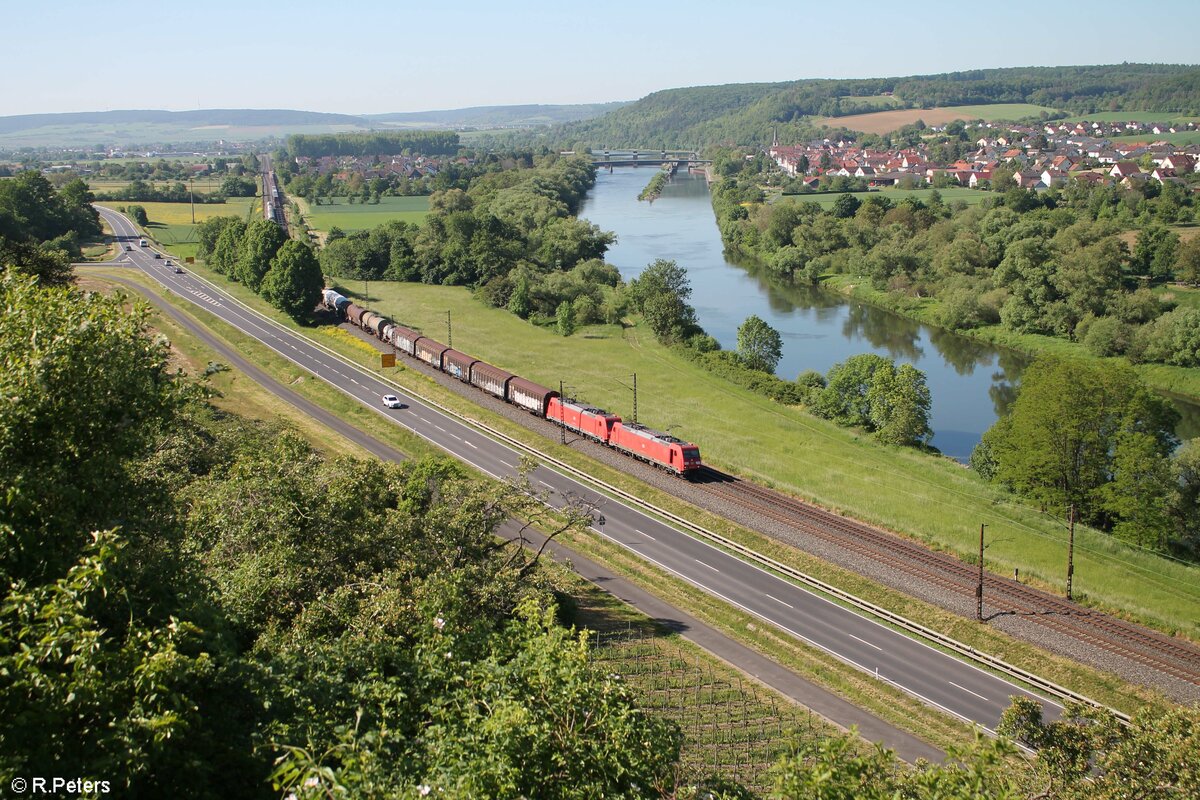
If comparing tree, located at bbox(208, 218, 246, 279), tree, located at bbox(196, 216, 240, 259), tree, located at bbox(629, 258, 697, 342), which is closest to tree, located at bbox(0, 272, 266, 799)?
tree, located at bbox(629, 258, 697, 342)

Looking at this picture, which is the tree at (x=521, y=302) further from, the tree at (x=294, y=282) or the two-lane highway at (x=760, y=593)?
the two-lane highway at (x=760, y=593)

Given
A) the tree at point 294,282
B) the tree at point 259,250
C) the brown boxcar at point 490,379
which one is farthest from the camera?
the tree at point 259,250

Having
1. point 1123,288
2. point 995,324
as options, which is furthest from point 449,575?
point 1123,288

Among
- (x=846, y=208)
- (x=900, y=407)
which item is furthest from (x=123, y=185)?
(x=900, y=407)

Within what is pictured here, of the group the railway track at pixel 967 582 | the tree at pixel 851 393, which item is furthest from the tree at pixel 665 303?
the railway track at pixel 967 582

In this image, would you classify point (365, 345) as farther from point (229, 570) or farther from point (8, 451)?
point (8, 451)

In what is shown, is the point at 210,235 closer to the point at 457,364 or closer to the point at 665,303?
the point at 457,364
